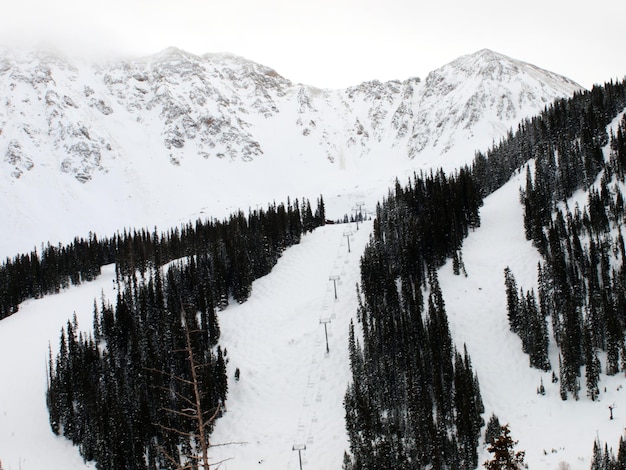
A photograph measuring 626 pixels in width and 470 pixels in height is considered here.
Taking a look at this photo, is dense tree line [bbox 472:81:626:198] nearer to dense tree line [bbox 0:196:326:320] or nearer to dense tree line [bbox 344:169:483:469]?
dense tree line [bbox 344:169:483:469]

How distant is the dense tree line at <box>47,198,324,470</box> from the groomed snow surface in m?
3.83

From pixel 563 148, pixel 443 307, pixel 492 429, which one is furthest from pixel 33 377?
pixel 563 148

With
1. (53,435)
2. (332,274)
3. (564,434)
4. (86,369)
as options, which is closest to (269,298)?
(332,274)

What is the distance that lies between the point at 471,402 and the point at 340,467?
17964mm

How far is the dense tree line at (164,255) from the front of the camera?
115m

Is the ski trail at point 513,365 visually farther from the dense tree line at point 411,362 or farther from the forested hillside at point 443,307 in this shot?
the dense tree line at point 411,362

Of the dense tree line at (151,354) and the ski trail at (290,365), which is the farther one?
the dense tree line at (151,354)

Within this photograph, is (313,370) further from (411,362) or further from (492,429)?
(492,429)

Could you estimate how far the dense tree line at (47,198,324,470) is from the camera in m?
67.0

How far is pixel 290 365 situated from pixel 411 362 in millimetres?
20957

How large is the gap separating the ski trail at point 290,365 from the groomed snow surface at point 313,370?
0.20 meters

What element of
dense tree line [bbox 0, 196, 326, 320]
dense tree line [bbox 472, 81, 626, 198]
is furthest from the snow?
dense tree line [bbox 472, 81, 626, 198]

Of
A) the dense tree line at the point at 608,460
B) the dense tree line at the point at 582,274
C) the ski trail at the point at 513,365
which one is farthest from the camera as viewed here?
the dense tree line at the point at 582,274

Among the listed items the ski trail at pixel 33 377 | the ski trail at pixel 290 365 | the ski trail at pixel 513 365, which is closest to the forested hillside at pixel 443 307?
the ski trail at pixel 513 365
